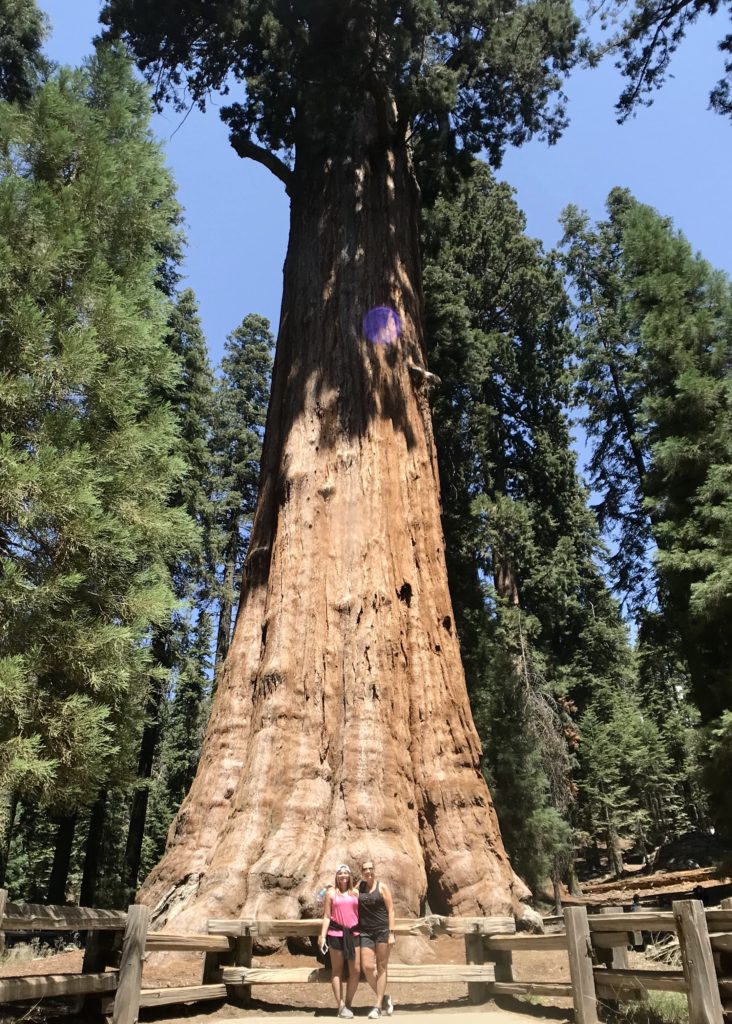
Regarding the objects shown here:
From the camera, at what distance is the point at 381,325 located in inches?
416

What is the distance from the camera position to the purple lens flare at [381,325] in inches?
408

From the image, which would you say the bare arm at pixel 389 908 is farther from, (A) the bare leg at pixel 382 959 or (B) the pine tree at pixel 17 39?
(B) the pine tree at pixel 17 39

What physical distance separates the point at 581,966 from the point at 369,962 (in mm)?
1550

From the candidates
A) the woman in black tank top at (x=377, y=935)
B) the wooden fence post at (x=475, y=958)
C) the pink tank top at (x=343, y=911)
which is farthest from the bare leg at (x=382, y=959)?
the wooden fence post at (x=475, y=958)

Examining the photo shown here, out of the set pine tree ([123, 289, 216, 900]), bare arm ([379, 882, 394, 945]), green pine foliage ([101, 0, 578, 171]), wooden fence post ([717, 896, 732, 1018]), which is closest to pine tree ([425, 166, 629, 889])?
green pine foliage ([101, 0, 578, 171])

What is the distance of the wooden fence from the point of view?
420cm

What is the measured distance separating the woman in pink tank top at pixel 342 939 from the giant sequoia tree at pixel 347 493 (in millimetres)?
685

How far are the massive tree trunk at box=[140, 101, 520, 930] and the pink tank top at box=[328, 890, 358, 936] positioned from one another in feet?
2.08

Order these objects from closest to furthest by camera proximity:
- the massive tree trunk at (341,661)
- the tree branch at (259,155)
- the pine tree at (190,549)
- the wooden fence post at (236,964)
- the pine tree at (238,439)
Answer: the wooden fence post at (236,964)
the massive tree trunk at (341,661)
the tree branch at (259,155)
the pine tree at (190,549)
the pine tree at (238,439)

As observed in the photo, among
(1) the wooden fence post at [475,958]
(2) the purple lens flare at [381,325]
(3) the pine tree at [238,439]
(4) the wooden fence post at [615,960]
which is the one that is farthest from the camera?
(3) the pine tree at [238,439]

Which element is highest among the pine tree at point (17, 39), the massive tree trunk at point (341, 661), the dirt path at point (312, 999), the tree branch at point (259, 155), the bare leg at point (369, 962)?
the pine tree at point (17, 39)

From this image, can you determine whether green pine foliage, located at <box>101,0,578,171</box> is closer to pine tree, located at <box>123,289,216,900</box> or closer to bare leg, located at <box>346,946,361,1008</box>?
pine tree, located at <box>123,289,216,900</box>

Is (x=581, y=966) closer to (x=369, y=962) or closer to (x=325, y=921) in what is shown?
(x=369, y=962)

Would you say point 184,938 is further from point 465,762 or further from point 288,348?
point 288,348
